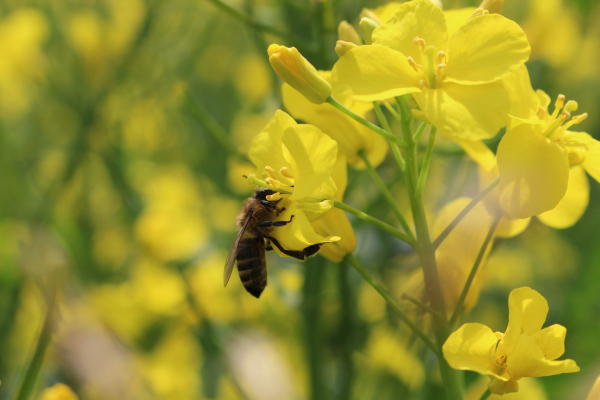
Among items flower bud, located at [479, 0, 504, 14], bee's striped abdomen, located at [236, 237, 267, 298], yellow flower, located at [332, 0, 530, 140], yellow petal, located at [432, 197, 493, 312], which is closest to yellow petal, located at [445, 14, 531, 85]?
yellow flower, located at [332, 0, 530, 140]

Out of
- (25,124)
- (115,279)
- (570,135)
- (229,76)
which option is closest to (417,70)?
(570,135)

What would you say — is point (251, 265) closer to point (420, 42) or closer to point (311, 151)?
point (311, 151)

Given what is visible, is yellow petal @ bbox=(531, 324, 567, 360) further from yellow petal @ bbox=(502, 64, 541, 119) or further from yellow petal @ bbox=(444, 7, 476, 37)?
yellow petal @ bbox=(444, 7, 476, 37)

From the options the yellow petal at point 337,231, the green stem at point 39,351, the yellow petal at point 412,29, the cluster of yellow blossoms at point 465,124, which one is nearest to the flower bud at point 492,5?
the cluster of yellow blossoms at point 465,124

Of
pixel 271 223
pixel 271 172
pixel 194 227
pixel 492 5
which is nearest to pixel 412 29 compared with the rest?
pixel 492 5

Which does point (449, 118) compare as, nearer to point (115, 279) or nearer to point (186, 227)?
point (186, 227)

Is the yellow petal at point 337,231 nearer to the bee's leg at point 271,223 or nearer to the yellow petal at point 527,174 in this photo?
the bee's leg at point 271,223
